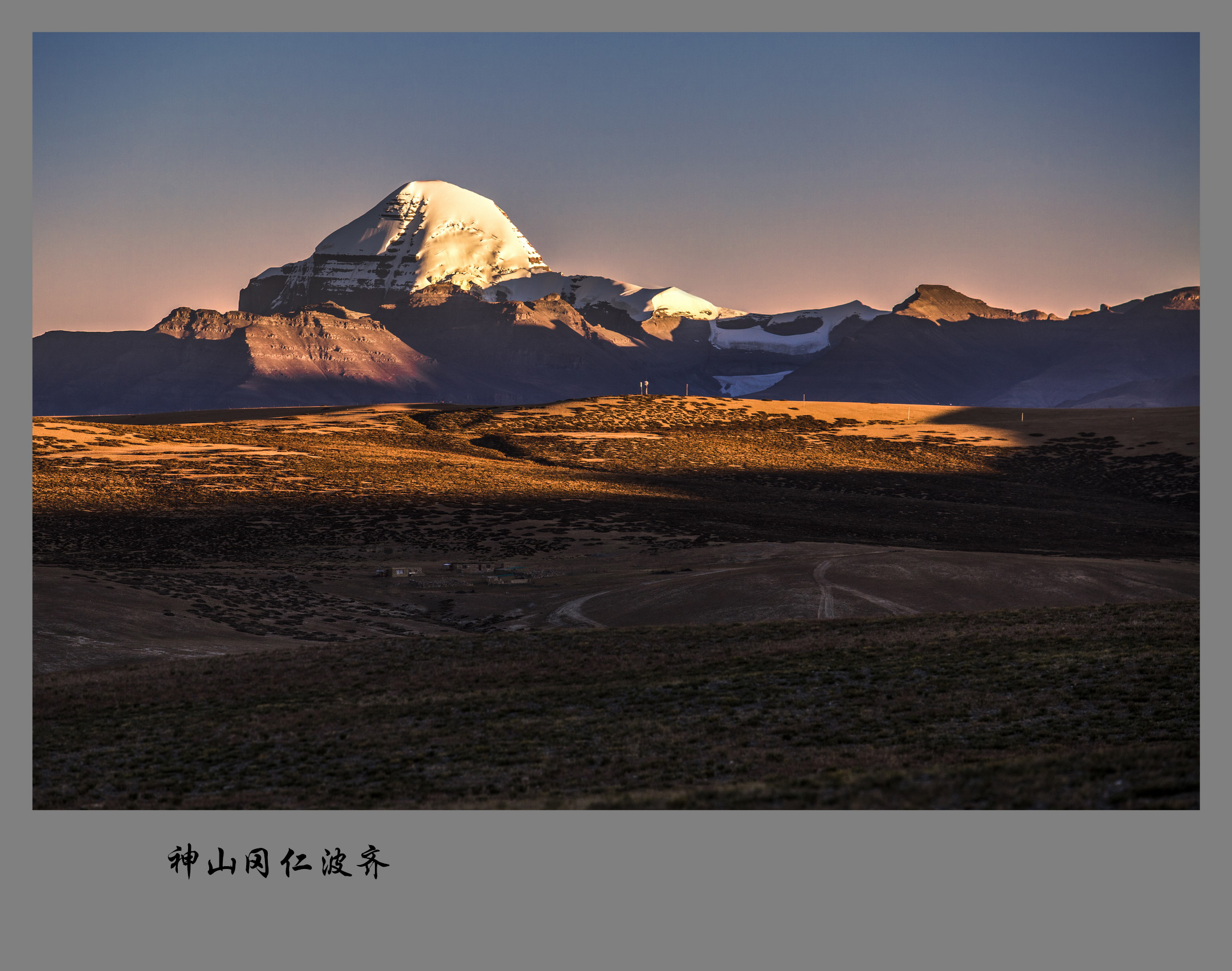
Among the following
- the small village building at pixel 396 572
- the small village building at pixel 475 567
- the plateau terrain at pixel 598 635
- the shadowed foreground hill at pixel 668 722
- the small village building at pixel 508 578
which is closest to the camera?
the shadowed foreground hill at pixel 668 722

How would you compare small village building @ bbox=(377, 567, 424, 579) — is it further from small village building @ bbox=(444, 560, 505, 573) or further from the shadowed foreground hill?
the shadowed foreground hill

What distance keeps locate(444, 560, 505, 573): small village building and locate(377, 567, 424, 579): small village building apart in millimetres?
1679

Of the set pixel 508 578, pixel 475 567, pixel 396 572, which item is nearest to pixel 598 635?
pixel 508 578

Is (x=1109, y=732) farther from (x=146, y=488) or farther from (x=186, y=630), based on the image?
(x=146, y=488)

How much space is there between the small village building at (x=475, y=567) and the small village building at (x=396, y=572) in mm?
1679

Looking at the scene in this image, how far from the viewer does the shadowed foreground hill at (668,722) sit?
15203 millimetres

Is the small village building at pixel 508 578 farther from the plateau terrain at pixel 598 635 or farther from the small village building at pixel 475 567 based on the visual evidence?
the small village building at pixel 475 567

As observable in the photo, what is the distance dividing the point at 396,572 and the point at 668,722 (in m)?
29.6

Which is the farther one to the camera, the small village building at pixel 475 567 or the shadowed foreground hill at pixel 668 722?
the small village building at pixel 475 567

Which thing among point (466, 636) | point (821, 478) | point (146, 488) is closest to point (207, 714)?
point (466, 636)

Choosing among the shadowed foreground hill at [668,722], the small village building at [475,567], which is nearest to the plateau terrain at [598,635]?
the shadowed foreground hill at [668,722]

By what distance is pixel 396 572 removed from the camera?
4781 cm

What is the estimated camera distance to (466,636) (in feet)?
105

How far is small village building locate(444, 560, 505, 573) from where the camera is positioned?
4934cm
